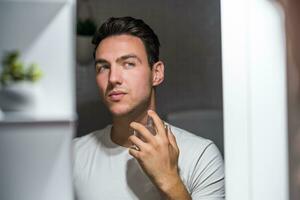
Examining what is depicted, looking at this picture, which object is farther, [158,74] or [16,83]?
[158,74]

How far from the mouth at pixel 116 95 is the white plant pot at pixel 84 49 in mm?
91

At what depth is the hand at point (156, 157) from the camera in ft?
3.18

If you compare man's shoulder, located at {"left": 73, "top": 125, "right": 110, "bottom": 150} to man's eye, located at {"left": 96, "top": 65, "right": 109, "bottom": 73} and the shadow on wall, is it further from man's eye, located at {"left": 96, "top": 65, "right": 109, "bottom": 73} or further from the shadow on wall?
man's eye, located at {"left": 96, "top": 65, "right": 109, "bottom": 73}

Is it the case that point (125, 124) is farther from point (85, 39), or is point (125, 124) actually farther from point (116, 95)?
point (85, 39)

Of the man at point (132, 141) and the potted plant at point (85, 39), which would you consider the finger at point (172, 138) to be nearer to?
the man at point (132, 141)

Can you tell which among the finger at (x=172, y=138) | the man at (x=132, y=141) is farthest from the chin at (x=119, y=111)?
the finger at (x=172, y=138)

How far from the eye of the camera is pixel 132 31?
98cm

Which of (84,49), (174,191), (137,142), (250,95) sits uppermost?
(84,49)

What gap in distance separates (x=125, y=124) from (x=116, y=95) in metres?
0.07

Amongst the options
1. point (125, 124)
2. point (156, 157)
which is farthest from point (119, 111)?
point (156, 157)

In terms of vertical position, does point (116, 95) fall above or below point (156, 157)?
above

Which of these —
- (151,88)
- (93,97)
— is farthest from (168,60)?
(93,97)

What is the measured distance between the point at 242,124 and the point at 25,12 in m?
0.56

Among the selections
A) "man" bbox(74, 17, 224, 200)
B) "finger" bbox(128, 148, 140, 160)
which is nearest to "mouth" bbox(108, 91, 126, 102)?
"man" bbox(74, 17, 224, 200)
